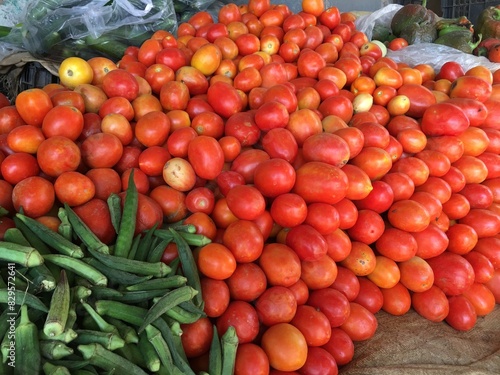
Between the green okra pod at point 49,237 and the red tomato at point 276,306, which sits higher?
the green okra pod at point 49,237

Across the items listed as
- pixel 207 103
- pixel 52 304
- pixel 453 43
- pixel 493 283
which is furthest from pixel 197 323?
pixel 453 43

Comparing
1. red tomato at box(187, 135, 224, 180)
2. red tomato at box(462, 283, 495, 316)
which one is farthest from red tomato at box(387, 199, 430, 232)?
red tomato at box(187, 135, 224, 180)

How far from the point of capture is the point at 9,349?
117 cm

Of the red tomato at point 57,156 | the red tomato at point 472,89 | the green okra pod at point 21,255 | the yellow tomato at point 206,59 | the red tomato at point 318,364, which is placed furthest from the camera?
the red tomato at point 472,89

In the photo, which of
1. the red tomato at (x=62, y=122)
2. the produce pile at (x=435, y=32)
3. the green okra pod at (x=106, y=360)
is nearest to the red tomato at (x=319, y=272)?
the green okra pod at (x=106, y=360)

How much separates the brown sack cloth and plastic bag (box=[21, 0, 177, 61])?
3.00 m

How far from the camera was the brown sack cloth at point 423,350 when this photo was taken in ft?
5.94

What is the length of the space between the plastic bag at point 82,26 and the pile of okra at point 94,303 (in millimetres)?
2389

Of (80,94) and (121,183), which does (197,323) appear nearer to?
(121,183)

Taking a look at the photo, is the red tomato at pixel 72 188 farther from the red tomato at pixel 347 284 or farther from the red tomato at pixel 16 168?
the red tomato at pixel 347 284

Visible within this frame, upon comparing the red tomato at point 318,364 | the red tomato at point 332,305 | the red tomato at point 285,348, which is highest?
the red tomato at point 285,348

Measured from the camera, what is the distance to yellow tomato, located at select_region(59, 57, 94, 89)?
240 cm

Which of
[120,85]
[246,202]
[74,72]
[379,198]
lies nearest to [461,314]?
[379,198]

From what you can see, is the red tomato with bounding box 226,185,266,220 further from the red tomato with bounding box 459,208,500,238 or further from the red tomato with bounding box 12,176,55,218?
the red tomato with bounding box 459,208,500,238
